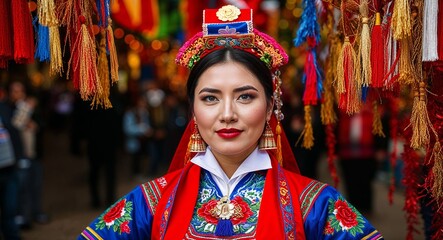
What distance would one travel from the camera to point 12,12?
2764mm

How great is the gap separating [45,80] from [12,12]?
24826mm

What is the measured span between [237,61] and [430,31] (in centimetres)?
80

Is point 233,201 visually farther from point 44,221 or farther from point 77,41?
point 44,221

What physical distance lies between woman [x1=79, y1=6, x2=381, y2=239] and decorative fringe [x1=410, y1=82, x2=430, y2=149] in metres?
0.40

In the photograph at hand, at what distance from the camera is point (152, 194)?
9.61 feet

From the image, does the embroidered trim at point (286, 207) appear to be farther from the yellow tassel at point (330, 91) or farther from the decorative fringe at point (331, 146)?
the decorative fringe at point (331, 146)

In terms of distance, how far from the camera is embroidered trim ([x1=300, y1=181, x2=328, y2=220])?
109 inches

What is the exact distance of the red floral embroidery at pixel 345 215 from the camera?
2.74 m

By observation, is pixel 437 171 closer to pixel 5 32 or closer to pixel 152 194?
pixel 152 194

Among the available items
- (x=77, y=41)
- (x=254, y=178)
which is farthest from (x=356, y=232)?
(x=77, y=41)

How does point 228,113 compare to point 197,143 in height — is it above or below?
above

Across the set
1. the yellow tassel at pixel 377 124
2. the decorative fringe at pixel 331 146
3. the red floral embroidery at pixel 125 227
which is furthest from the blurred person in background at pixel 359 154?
the red floral embroidery at pixel 125 227

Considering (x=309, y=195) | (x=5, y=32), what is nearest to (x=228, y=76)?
(x=309, y=195)

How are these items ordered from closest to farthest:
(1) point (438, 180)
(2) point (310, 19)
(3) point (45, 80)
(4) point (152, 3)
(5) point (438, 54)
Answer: (5) point (438, 54), (1) point (438, 180), (2) point (310, 19), (4) point (152, 3), (3) point (45, 80)
